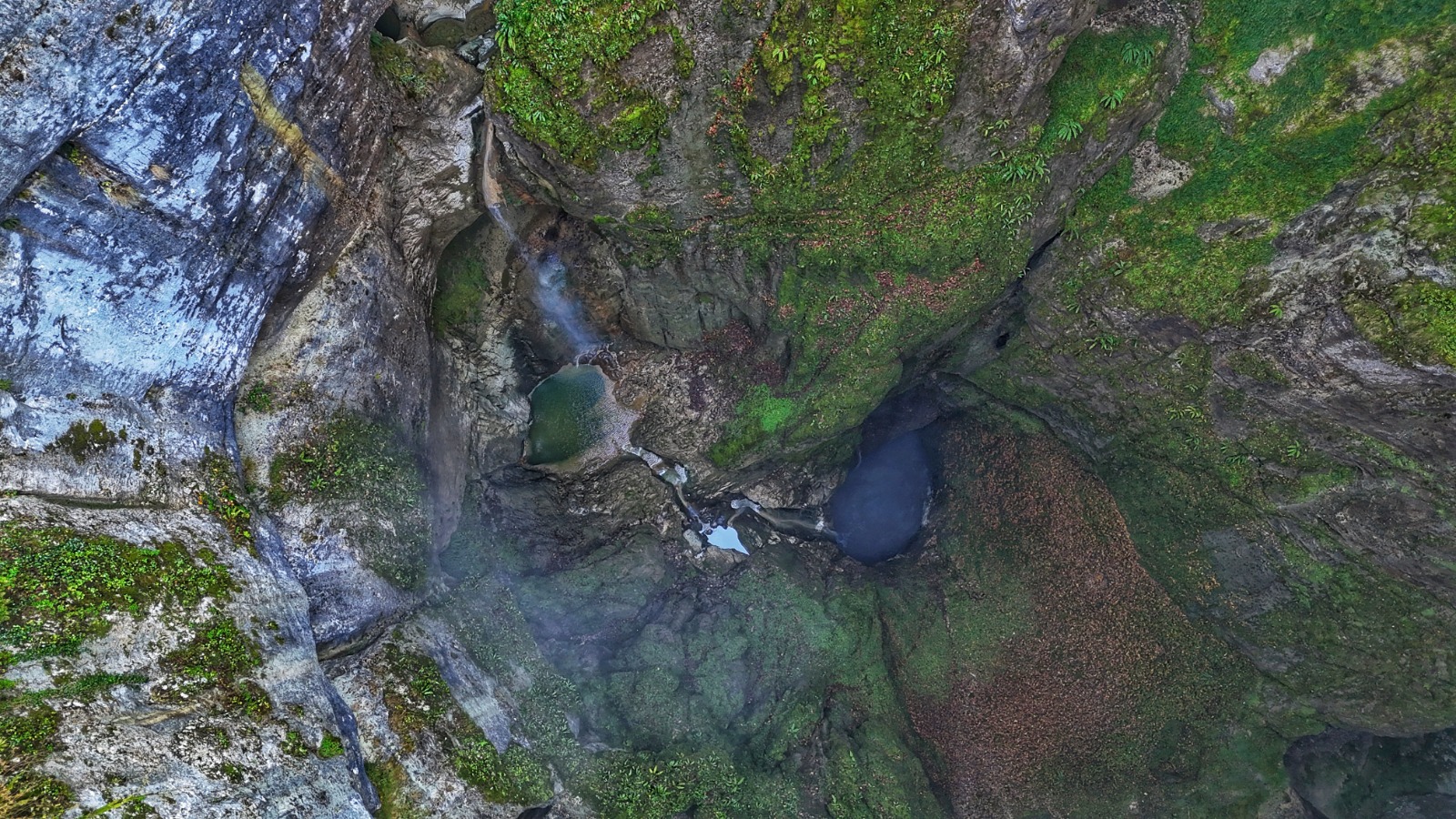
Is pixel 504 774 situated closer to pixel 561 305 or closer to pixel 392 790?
pixel 392 790

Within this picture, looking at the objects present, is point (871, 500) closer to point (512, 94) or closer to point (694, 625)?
point (694, 625)

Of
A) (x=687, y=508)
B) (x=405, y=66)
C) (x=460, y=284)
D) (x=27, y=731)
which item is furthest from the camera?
(x=687, y=508)

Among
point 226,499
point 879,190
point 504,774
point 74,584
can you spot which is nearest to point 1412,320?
point 879,190

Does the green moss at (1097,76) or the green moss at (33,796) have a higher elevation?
the green moss at (1097,76)

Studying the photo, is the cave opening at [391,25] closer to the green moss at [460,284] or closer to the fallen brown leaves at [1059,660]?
the green moss at [460,284]

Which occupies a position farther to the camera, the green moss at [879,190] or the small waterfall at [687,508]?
the small waterfall at [687,508]

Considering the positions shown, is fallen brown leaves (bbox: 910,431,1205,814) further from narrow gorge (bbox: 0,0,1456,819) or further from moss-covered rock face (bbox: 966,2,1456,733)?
moss-covered rock face (bbox: 966,2,1456,733)

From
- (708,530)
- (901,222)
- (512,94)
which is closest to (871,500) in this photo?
(708,530)

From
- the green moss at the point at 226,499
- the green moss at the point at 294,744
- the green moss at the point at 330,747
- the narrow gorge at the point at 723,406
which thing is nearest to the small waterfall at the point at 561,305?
the narrow gorge at the point at 723,406
